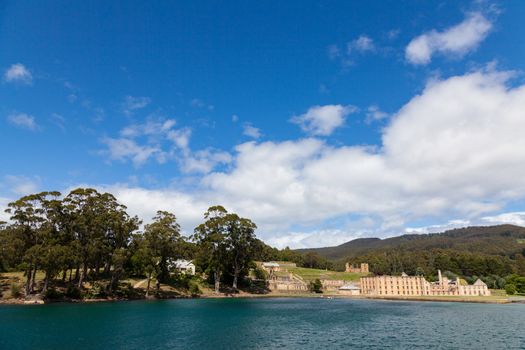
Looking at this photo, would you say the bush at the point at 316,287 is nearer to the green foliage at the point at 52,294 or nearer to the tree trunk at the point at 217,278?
the tree trunk at the point at 217,278

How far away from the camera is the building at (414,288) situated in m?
156

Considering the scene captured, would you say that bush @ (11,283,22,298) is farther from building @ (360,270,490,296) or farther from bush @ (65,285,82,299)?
building @ (360,270,490,296)

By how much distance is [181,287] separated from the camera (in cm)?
11006

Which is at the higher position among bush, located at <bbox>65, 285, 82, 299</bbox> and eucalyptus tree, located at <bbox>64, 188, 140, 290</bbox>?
eucalyptus tree, located at <bbox>64, 188, 140, 290</bbox>

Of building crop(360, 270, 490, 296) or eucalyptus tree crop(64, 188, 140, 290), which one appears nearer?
eucalyptus tree crop(64, 188, 140, 290)

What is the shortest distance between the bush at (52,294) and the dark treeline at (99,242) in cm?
96

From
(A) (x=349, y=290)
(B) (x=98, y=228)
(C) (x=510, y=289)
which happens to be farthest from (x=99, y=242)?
(C) (x=510, y=289)

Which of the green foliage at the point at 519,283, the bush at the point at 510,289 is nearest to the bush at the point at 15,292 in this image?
the bush at the point at 510,289

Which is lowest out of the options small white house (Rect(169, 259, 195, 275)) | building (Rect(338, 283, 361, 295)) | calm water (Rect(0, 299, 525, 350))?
calm water (Rect(0, 299, 525, 350))

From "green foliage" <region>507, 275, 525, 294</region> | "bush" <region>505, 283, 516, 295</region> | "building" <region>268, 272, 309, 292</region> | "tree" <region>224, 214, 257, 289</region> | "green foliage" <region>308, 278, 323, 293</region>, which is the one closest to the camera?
"tree" <region>224, 214, 257, 289</region>

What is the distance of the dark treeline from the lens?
79.0 m

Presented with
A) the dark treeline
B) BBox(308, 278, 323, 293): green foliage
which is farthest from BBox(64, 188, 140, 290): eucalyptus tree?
BBox(308, 278, 323, 293): green foliage

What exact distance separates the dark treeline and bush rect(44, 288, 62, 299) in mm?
956

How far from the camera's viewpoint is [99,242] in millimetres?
86875
